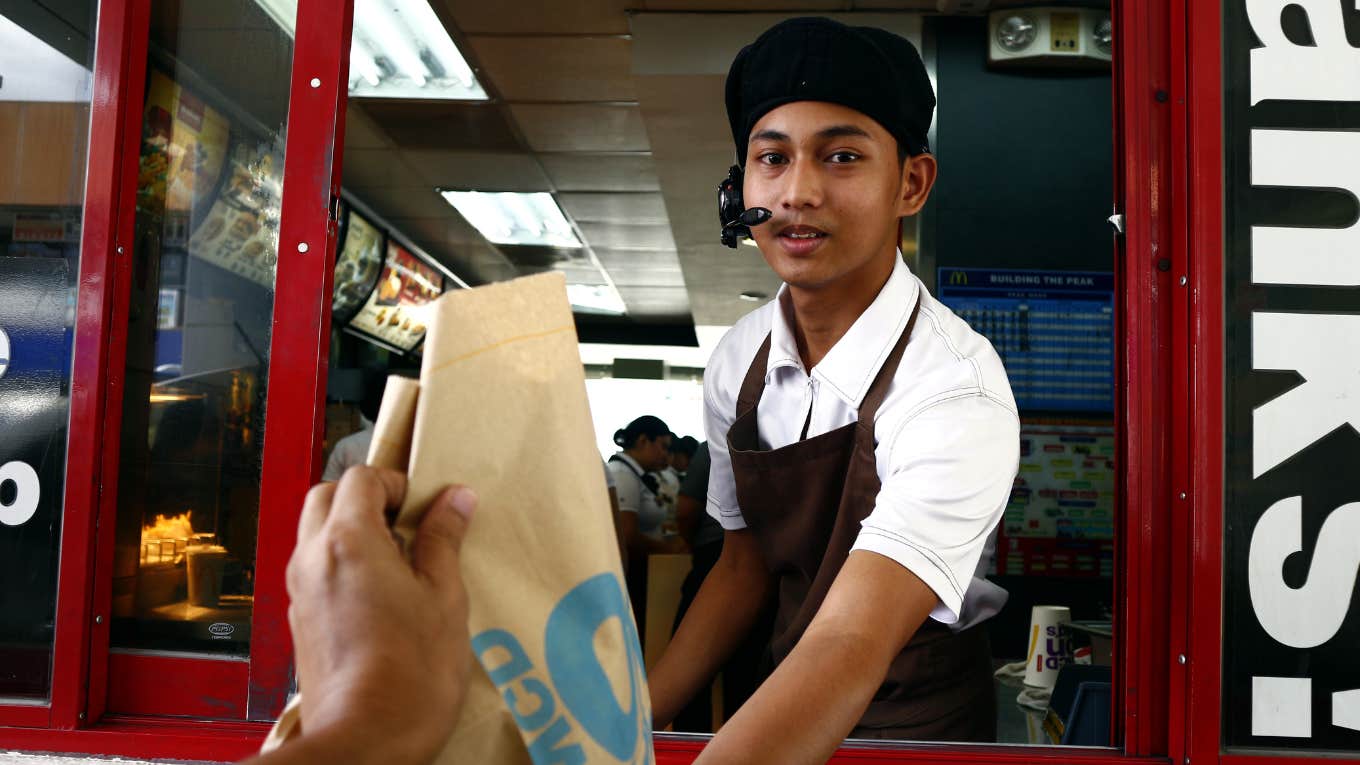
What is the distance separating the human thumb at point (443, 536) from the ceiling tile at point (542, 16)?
11.2ft

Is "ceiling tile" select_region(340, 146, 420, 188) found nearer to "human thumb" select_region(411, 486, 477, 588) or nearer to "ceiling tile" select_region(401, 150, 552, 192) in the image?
"ceiling tile" select_region(401, 150, 552, 192)

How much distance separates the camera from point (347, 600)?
495 mm

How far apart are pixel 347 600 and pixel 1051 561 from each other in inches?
139

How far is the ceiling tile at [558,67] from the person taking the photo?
402cm

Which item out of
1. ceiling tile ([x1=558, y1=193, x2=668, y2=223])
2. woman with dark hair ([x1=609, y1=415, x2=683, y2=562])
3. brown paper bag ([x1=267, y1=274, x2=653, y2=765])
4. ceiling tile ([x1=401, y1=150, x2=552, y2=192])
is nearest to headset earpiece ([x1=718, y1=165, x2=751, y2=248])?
brown paper bag ([x1=267, y1=274, x2=653, y2=765])

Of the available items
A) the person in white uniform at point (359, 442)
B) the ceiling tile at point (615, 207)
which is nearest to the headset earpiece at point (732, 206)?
the person in white uniform at point (359, 442)

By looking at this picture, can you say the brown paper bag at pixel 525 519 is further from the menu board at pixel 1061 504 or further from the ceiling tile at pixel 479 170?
the ceiling tile at pixel 479 170

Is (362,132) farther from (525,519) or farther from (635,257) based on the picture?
(525,519)

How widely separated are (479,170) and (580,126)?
1.02m

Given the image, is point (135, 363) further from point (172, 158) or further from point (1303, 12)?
point (1303, 12)

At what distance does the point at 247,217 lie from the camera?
1.73 metres

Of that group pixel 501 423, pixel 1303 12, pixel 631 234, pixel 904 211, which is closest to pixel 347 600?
pixel 501 423

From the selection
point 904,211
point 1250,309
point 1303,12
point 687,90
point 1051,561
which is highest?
point 687,90

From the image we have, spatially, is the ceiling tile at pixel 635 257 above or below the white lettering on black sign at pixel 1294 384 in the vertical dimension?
above
